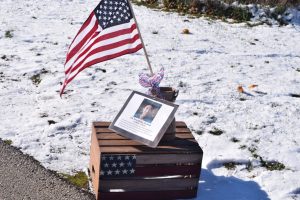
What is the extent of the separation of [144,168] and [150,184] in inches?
6.7

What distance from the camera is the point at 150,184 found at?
173 inches

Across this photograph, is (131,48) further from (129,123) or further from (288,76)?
(288,76)

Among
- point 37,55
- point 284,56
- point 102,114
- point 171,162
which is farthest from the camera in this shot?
point 284,56

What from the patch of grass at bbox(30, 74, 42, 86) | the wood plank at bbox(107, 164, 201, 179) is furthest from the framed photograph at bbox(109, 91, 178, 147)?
the patch of grass at bbox(30, 74, 42, 86)

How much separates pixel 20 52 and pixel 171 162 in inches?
169

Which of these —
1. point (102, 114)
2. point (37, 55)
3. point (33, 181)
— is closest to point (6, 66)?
point (37, 55)

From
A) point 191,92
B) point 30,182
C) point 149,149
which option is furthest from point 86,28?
point 191,92

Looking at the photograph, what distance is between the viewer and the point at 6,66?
7.28m

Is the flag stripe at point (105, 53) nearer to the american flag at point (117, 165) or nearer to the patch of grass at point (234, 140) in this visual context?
the american flag at point (117, 165)

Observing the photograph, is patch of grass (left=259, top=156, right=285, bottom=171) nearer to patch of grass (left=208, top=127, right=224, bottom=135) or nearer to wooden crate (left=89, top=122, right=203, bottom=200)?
patch of grass (left=208, top=127, right=224, bottom=135)

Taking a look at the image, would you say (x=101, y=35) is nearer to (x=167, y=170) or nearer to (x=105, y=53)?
(x=105, y=53)

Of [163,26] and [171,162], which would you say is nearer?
[171,162]

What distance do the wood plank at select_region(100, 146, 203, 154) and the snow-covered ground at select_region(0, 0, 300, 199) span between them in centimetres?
51

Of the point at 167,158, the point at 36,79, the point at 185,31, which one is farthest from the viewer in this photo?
the point at 185,31
